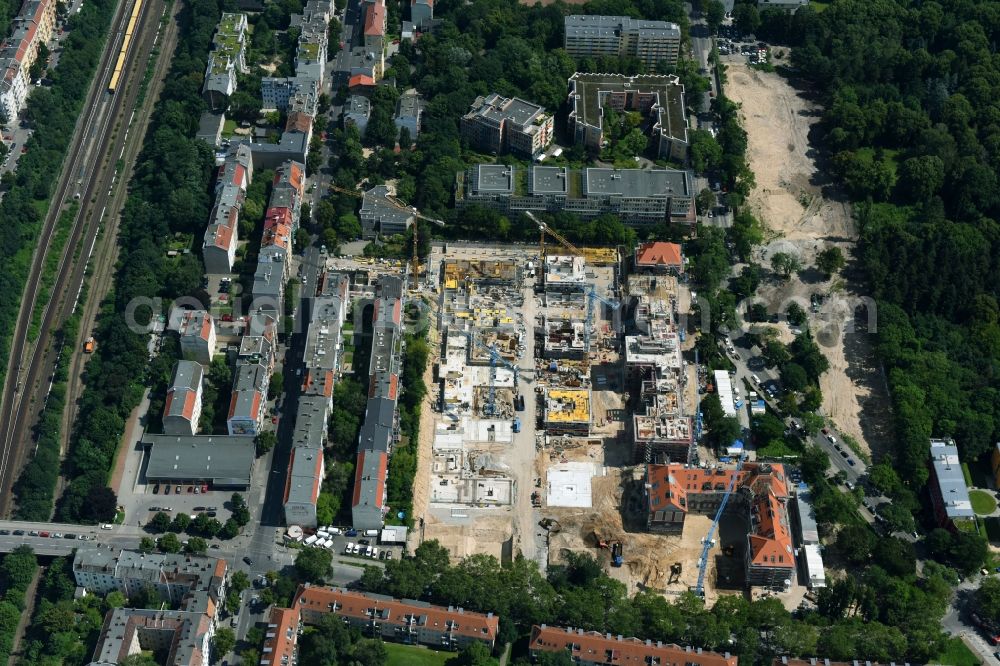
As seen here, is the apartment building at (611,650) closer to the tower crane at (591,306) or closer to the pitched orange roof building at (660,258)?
the tower crane at (591,306)

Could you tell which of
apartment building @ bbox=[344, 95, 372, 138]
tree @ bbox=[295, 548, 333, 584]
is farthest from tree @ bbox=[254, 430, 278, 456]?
apartment building @ bbox=[344, 95, 372, 138]

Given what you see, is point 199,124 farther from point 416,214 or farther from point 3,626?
point 3,626

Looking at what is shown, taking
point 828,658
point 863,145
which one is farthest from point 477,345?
point 863,145

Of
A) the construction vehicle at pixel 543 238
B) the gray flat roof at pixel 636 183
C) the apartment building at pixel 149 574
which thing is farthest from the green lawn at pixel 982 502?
the apartment building at pixel 149 574

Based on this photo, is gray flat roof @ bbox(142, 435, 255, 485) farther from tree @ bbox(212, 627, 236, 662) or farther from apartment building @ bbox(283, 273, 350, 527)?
tree @ bbox(212, 627, 236, 662)

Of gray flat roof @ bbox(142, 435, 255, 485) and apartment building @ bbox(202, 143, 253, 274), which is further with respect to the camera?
apartment building @ bbox(202, 143, 253, 274)
